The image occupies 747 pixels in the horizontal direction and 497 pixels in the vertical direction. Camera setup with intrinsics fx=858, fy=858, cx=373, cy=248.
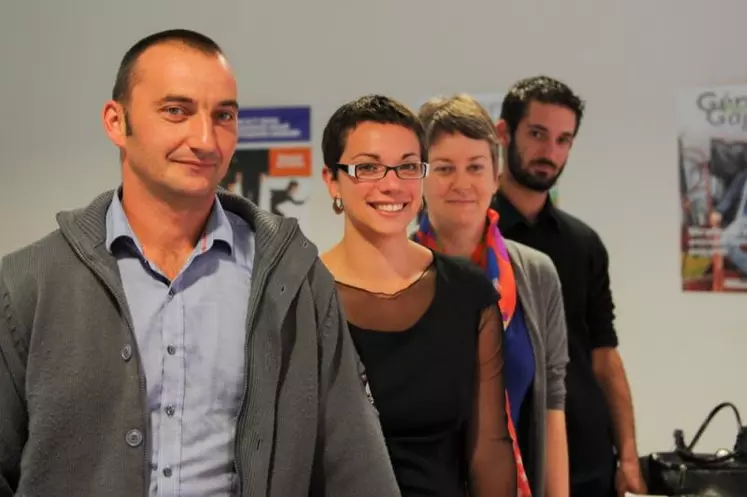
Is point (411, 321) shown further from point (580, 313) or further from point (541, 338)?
point (580, 313)

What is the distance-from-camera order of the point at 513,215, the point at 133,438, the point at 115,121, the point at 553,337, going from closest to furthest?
1. the point at 133,438
2. the point at 115,121
3. the point at 553,337
4. the point at 513,215

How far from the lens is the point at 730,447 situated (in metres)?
2.48

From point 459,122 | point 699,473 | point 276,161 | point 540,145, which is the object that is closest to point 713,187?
point 540,145

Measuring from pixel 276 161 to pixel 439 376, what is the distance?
4.99ft

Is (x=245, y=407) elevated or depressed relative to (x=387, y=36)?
depressed

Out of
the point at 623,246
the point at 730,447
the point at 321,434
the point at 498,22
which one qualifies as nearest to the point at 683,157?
the point at 623,246

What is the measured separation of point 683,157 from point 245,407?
1.82 meters

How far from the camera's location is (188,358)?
1121 mm

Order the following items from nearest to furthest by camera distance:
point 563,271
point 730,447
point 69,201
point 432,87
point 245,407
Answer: point 245,407 → point 563,271 → point 730,447 → point 432,87 → point 69,201

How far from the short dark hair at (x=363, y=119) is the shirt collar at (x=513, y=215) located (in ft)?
1.66

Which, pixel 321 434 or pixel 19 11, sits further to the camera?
pixel 19 11

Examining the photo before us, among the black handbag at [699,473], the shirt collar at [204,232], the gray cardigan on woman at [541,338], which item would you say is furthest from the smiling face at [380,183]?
the black handbag at [699,473]

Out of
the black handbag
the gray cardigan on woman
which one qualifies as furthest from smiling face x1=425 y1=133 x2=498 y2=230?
the black handbag

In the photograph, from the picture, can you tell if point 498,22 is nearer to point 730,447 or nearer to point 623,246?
point 623,246
